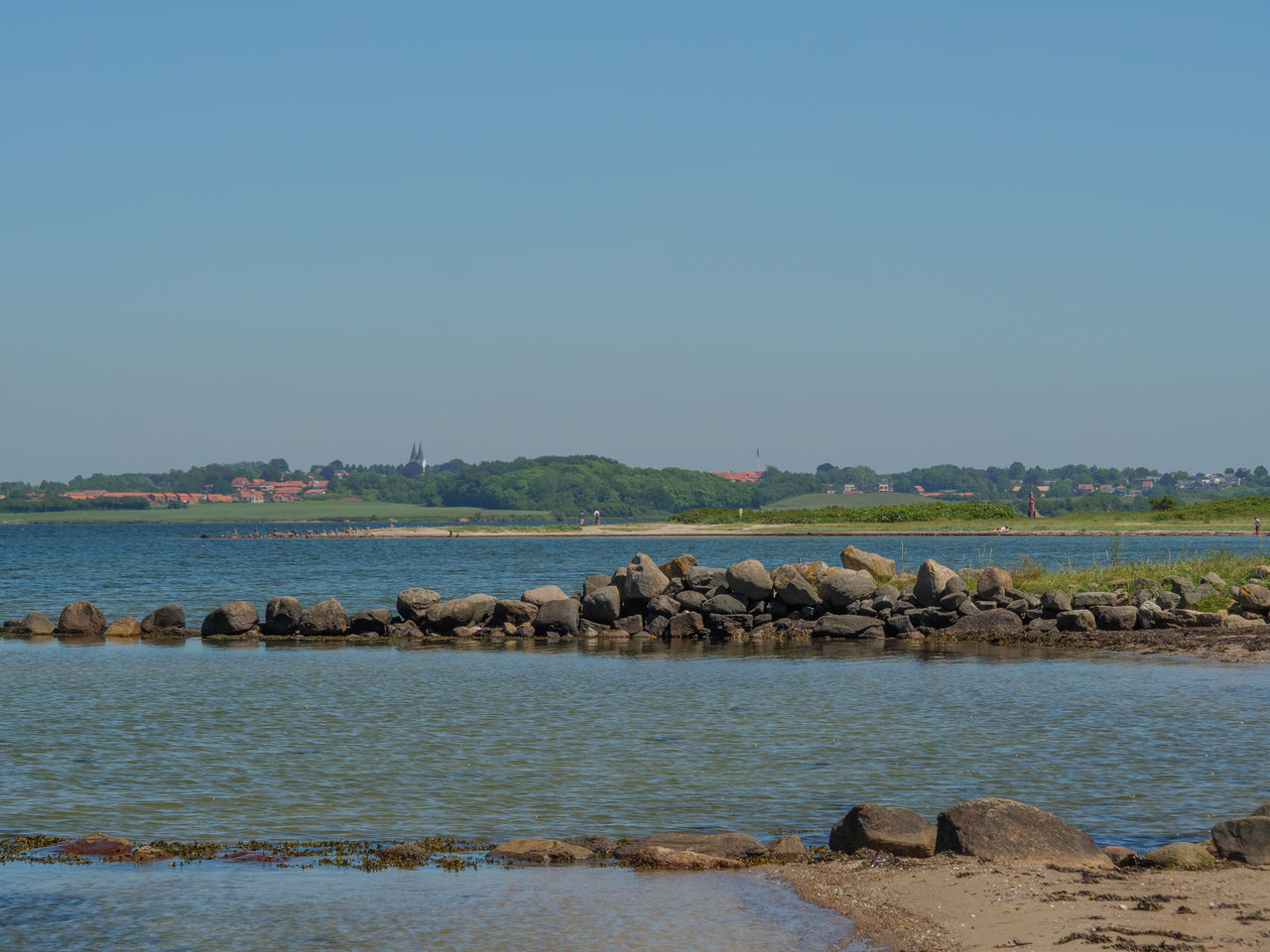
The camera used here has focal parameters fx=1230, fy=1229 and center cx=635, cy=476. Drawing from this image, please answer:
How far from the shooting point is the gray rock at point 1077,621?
31.9 m

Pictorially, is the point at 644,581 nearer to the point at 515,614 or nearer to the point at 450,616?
the point at 515,614

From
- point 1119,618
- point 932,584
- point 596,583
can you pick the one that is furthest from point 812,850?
point 596,583

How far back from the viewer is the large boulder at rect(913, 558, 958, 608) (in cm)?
3453

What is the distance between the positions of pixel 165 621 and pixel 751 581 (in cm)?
1781

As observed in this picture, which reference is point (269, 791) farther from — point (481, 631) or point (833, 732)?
point (481, 631)

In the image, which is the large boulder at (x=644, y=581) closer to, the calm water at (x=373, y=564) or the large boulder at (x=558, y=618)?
the large boulder at (x=558, y=618)

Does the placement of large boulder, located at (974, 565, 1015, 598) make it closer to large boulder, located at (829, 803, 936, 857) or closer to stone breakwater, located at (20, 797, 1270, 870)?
stone breakwater, located at (20, 797, 1270, 870)

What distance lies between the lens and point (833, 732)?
61.1 ft

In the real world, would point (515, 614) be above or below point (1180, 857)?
below

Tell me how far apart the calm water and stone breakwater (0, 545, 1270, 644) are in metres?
5.65

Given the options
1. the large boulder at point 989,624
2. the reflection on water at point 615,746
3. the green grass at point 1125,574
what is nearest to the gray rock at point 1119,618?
the large boulder at point 989,624

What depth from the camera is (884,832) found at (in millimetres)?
11812

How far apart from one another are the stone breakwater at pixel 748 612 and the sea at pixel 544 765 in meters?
2.54

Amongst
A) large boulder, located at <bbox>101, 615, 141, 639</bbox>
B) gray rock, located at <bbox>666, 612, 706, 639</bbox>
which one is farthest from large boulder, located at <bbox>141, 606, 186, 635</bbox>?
gray rock, located at <bbox>666, 612, 706, 639</bbox>
